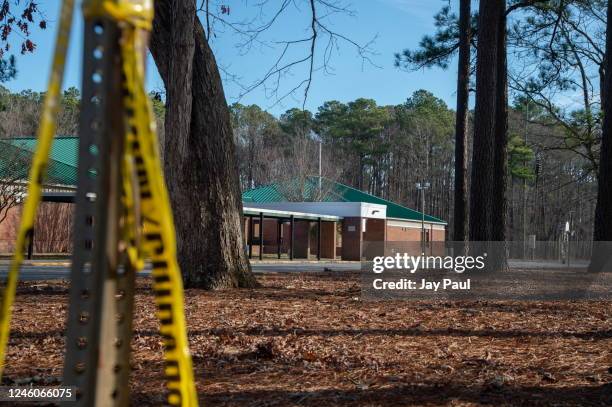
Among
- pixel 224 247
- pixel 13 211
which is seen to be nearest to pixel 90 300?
pixel 224 247

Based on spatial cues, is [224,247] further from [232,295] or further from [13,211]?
[13,211]

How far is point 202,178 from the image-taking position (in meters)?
10.9

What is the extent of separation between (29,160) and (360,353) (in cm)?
2478

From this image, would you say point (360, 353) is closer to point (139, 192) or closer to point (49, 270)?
point (139, 192)

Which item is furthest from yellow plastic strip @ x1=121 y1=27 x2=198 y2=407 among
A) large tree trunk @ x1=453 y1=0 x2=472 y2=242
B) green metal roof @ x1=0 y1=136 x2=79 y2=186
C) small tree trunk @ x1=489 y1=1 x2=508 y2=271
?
green metal roof @ x1=0 y1=136 x2=79 y2=186

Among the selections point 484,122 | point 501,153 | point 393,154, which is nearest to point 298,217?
point 501,153

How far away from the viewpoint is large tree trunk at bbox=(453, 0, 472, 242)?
1981cm

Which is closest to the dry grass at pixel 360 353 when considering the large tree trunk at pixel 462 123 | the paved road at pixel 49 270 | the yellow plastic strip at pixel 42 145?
the yellow plastic strip at pixel 42 145

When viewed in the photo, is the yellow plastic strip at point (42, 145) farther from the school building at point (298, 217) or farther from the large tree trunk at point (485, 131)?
the school building at point (298, 217)

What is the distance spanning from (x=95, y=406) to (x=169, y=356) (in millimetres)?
230

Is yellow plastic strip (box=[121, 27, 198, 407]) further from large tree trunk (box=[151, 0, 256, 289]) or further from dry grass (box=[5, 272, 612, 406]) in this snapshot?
large tree trunk (box=[151, 0, 256, 289])

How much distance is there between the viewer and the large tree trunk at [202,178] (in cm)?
1082

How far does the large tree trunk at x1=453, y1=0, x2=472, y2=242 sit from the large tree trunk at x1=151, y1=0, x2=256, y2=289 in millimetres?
10296

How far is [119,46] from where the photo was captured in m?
1.58
